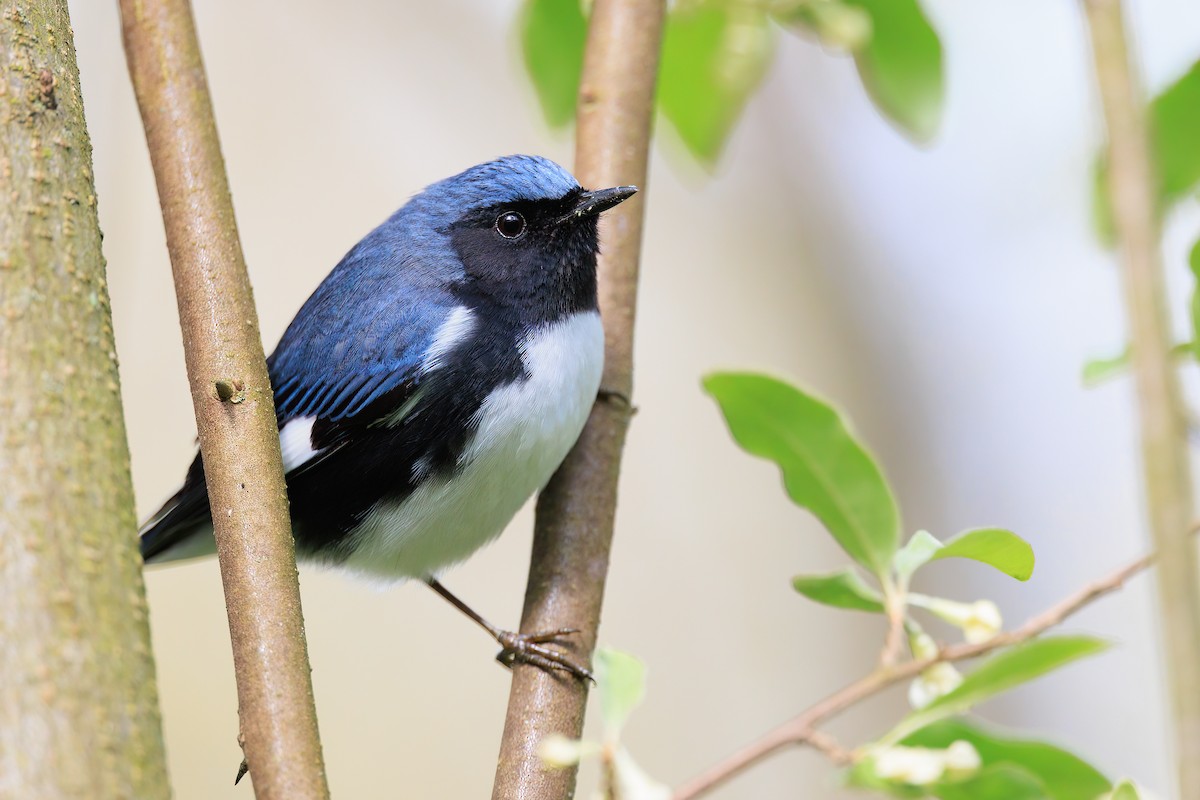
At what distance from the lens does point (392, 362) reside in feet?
7.04

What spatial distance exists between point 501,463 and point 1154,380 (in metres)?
1.33

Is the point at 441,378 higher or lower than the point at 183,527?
higher

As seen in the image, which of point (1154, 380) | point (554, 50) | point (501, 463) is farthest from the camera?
point (554, 50)

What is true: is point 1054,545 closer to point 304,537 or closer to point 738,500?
point 738,500

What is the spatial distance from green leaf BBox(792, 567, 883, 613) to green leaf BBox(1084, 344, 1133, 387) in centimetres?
51

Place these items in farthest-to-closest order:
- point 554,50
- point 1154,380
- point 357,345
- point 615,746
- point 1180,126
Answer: point 554,50, point 357,345, point 1180,126, point 615,746, point 1154,380

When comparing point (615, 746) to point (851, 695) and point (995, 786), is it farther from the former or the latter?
point (995, 786)

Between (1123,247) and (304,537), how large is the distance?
1722mm

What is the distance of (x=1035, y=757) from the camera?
3.93 feet

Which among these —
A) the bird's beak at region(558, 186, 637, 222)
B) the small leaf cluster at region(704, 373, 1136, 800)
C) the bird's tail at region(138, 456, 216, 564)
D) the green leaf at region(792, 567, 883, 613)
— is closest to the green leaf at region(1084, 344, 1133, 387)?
the small leaf cluster at region(704, 373, 1136, 800)

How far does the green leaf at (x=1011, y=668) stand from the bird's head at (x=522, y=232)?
1299mm

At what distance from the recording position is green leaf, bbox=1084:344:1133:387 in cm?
153

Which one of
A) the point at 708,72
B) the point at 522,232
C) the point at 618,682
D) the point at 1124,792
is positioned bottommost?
the point at 1124,792

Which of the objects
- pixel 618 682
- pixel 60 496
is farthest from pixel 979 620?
pixel 60 496
